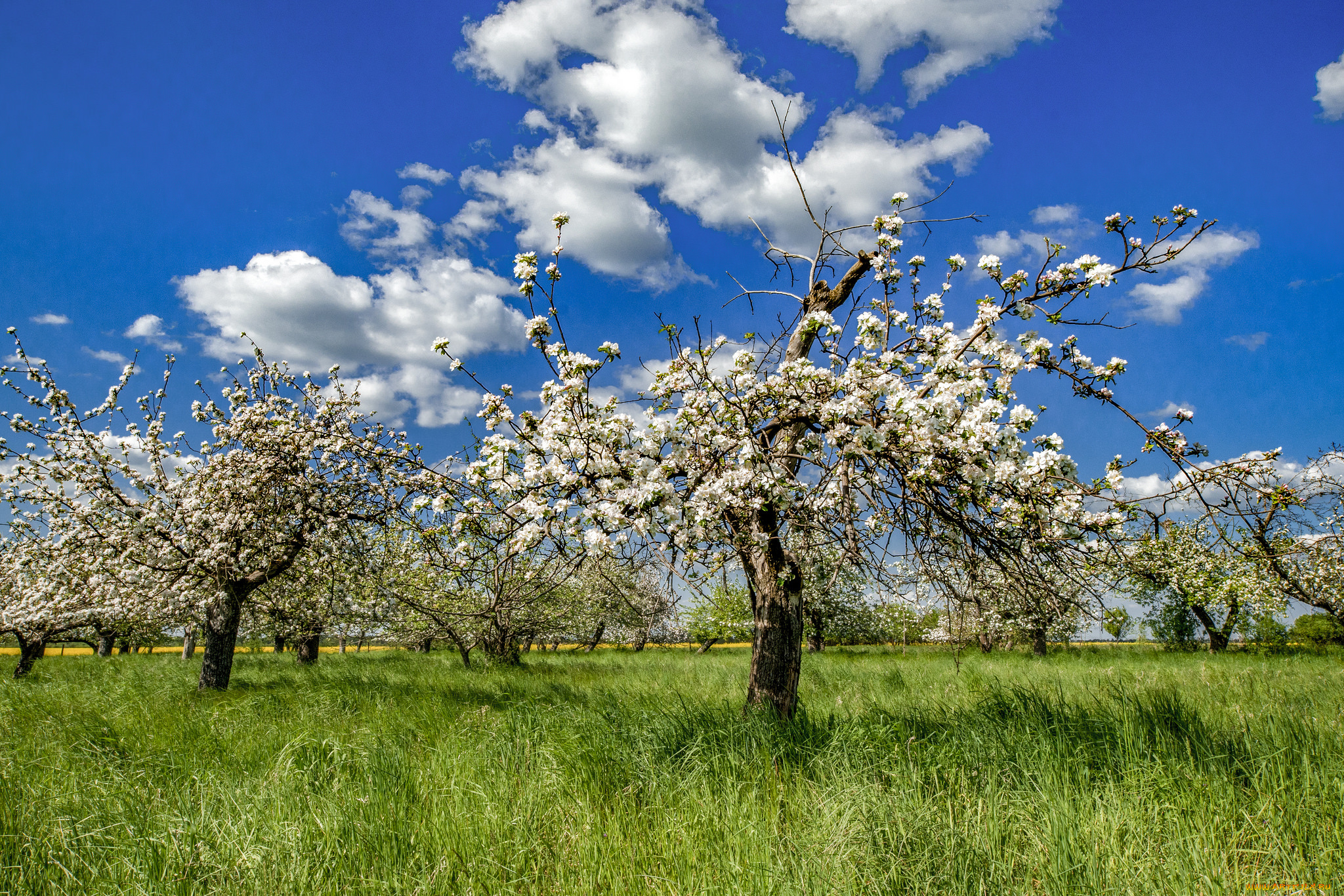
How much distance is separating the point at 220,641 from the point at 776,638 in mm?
11868

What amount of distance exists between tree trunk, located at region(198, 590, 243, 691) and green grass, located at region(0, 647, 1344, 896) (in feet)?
14.9

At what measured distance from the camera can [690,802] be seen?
4.16 metres

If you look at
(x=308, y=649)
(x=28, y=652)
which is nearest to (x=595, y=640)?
(x=308, y=649)

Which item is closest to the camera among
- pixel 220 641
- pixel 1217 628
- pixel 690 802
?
pixel 690 802

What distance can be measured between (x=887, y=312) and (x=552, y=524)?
400cm

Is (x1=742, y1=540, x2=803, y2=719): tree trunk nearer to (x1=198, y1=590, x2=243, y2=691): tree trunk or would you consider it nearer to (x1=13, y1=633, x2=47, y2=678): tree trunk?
(x1=198, y1=590, x2=243, y2=691): tree trunk

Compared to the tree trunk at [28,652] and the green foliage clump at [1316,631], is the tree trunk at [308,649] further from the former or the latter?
the green foliage clump at [1316,631]

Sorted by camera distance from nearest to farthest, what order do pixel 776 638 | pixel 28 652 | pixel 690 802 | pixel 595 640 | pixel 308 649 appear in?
pixel 690 802 → pixel 776 638 → pixel 28 652 → pixel 308 649 → pixel 595 640

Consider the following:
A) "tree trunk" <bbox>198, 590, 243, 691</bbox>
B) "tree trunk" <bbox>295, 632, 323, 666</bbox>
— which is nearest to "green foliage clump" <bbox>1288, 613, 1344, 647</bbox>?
"tree trunk" <bbox>198, 590, 243, 691</bbox>

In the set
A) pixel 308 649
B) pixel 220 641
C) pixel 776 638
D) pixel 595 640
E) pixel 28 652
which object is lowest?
pixel 595 640

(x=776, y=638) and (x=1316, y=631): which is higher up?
(x=776, y=638)

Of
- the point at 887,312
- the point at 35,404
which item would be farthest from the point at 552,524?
the point at 35,404

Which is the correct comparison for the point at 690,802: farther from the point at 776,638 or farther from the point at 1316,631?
the point at 1316,631

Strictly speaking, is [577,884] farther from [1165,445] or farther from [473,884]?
[1165,445]
